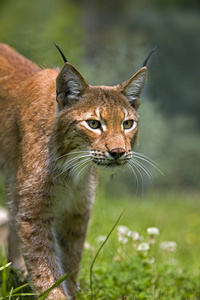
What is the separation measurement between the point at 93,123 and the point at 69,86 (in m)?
0.31

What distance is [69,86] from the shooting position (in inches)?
131

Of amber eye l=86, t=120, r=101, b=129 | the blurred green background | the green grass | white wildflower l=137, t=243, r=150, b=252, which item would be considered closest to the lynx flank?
amber eye l=86, t=120, r=101, b=129

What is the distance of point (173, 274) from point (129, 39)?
8316 mm

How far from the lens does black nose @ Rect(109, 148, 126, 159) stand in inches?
121

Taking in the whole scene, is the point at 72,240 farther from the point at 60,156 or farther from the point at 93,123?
the point at 93,123

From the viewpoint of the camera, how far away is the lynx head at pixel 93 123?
10.4 ft

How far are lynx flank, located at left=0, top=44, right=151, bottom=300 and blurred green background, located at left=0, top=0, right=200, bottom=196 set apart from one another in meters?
4.29

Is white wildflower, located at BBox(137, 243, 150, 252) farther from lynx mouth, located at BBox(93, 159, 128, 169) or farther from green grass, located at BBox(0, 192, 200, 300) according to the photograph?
lynx mouth, located at BBox(93, 159, 128, 169)

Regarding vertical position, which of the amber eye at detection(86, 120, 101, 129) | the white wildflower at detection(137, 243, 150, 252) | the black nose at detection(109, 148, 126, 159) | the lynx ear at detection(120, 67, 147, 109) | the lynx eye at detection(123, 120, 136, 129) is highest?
the lynx ear at detection(120, 67, 147, 109)

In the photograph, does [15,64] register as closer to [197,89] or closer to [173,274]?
[173,274]

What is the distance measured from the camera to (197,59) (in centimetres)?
1205

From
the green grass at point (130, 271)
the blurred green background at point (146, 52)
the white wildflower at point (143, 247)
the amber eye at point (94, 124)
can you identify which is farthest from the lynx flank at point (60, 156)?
the blurred green background at point (146, 52)

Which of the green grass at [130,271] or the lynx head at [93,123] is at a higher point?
the lynx head at [93,123]

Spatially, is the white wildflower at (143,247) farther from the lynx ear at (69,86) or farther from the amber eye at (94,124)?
the lynx ear at (69,86)
